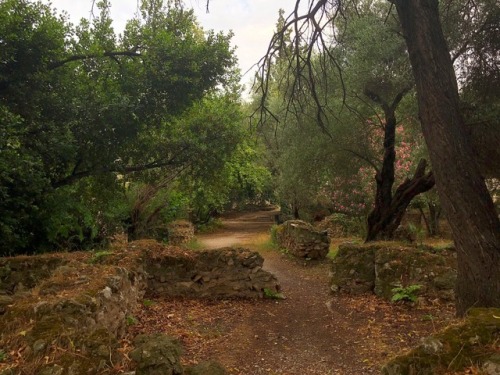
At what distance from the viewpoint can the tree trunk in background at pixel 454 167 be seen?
4922mm

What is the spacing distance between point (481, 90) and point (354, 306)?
18.7ft

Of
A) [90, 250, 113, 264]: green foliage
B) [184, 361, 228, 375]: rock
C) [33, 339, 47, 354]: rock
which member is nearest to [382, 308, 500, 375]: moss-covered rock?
[184, 361, 228, 375]: rock

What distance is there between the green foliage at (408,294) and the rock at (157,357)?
4.92 meters

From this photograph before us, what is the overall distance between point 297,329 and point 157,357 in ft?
11.9

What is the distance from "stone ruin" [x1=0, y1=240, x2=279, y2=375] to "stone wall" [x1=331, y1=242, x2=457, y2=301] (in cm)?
167

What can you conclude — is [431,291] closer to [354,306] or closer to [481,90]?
[354,306]

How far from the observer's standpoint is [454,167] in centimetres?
505

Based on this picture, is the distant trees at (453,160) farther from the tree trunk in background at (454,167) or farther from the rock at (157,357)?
the rock at (157,357)

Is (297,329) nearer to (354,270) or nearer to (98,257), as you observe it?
(354,270)

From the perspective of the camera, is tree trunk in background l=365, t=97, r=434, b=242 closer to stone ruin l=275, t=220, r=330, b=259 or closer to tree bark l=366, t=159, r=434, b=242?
tree bark l=366, t=159, r=434, b=242

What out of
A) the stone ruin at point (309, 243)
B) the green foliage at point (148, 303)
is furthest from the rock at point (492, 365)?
the stone ruin at point (309, 243)

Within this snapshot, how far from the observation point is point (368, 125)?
13266 millimetres

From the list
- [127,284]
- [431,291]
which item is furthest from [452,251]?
[127,284]

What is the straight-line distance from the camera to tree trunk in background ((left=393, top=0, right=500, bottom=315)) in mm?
4922
